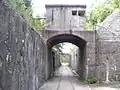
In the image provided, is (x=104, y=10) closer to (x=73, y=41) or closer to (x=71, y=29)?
(x=73, y=41)

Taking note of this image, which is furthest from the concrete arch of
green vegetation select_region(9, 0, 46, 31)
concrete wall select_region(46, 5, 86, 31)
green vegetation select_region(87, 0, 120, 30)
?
green vegetation select_region(87, 0, 120, 30)

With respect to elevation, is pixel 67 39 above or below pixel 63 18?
below

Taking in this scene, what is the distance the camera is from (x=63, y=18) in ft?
78.6

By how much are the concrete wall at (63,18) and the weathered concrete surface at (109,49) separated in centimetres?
332

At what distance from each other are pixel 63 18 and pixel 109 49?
5332 mm

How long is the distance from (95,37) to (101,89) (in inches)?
235

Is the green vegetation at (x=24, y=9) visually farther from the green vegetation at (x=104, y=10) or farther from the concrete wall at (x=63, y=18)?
the green vegetation at (x=104, y=10)

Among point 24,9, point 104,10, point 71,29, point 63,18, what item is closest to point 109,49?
point 71,29

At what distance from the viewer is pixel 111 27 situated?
20594mm

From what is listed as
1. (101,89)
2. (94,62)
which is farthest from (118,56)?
(101,89)

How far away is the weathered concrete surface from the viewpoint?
19953 millimetres

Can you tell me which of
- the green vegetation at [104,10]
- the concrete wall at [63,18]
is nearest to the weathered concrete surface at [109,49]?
the concrete wall at [63,18]

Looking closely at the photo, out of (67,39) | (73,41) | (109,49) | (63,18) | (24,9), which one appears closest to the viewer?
(24,9)

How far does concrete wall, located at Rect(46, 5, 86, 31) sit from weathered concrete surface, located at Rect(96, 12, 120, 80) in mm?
3317
